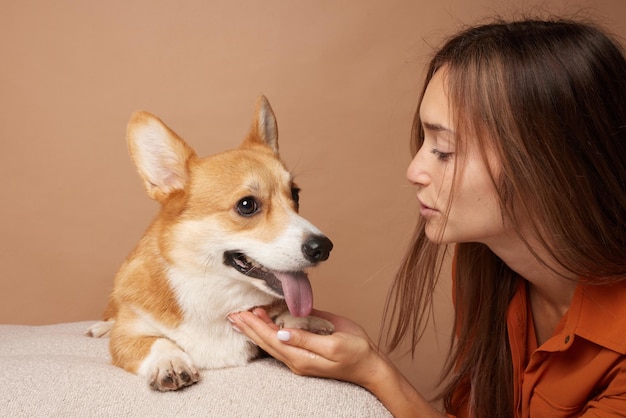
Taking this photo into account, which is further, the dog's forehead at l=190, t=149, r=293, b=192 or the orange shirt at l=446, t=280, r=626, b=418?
the dog's forehead at l=190, t=149, r=293, b=192

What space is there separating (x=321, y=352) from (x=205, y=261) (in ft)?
1.48

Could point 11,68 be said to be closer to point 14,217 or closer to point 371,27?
point 14,217

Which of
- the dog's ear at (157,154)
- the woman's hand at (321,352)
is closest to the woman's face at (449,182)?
the woman's hand at (321,352)

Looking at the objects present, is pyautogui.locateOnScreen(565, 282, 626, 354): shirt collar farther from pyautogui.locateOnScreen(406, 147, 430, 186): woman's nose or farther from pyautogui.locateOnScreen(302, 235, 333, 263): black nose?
pyautogui.locateOnScreen(302, 235, 333, 263): black nose

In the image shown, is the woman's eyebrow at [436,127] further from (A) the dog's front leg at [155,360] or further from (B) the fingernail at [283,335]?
(A) the dog's front leg at [155,360]

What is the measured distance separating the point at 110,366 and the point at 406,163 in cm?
222

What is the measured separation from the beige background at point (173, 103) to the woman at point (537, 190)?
157cm

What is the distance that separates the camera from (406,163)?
3621mm

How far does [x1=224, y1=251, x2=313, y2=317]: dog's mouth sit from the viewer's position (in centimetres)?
178

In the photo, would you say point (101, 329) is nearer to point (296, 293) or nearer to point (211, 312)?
point (211, 312)

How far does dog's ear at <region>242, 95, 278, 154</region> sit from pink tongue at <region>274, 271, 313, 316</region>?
24.0 inches

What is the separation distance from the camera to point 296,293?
1785 millimetres

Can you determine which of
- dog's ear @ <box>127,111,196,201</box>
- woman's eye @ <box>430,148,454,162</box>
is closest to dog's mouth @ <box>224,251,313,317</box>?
dog's ear @ <box>127,111,196,201</box>

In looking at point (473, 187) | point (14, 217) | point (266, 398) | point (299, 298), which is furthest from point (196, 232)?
point (14, 217)
